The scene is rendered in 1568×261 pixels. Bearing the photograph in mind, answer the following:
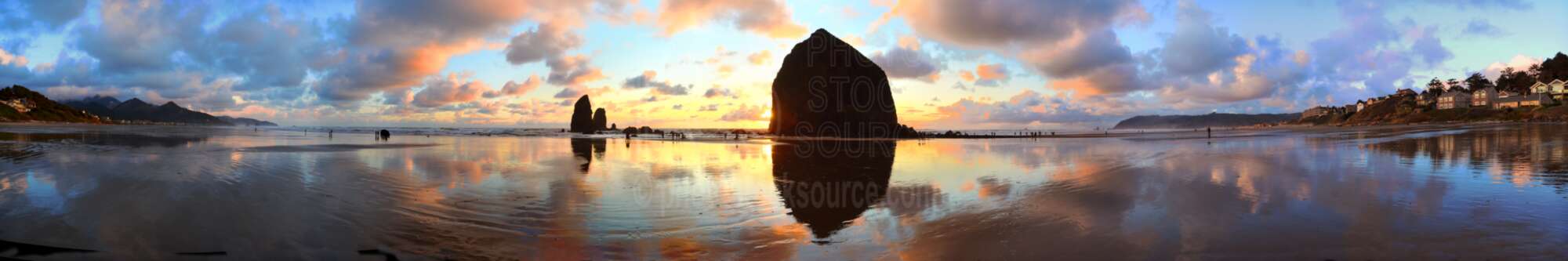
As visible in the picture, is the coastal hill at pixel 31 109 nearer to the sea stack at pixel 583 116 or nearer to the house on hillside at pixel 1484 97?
the sea stack at pixel 583 116

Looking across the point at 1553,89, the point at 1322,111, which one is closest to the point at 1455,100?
the point at 1553,89

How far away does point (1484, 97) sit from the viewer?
99.4 metres

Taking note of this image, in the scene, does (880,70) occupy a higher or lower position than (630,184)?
higher

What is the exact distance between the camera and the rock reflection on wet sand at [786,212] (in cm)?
647

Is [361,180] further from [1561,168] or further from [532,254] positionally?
[1561,168]

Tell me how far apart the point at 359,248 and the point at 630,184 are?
278 inches

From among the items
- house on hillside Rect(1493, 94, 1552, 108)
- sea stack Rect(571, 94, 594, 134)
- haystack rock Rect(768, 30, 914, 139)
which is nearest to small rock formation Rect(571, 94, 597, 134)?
sea stack Rect(571, 94, 594, 134)

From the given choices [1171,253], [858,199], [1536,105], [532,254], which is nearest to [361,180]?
[532,254]

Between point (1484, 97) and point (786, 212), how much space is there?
146395 mm

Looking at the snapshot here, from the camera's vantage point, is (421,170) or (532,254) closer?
(532,254)

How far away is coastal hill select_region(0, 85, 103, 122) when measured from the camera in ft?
400

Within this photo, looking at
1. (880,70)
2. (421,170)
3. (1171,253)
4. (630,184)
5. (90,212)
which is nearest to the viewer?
(1171,253)

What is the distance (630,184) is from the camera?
13492 mm

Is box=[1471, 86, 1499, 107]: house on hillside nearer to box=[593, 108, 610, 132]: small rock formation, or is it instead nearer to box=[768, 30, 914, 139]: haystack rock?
box=[768, 30, 914, 139]: haystack rock
